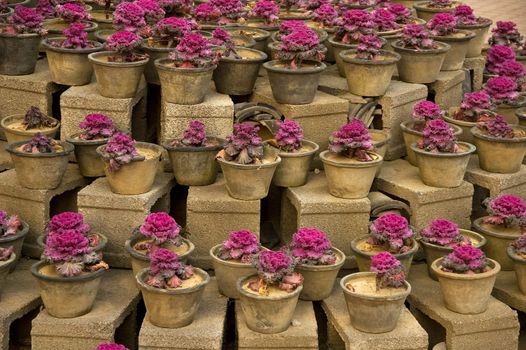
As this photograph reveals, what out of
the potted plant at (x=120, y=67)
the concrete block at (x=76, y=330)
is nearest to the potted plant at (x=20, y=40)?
the potted plant at (x=120, y=67)

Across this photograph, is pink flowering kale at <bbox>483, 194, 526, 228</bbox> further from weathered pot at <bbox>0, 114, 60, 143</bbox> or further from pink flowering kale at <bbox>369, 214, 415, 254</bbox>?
weathered pot at <bbox>0, 114, 60, 143</bbox>

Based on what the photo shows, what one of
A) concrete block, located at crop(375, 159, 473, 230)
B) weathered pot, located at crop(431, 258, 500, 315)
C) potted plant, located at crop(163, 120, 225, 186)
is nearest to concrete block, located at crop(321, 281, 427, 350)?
weathered pot, located at crop(431, 258, 500, 315)

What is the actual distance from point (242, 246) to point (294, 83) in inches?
64.6

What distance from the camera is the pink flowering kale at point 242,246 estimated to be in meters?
8.48

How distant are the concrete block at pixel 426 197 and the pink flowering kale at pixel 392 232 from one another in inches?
22.4

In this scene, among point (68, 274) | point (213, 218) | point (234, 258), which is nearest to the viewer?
point (68, 274)

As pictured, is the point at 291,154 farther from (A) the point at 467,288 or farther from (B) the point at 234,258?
(A) the point at 467,288

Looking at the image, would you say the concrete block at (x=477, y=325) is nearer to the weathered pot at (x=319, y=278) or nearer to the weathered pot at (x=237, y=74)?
the weathered pot at (x=319, y=278)

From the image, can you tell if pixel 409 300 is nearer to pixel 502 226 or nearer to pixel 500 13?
pixel 502 226

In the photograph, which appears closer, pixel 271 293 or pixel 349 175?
pixel 271 293

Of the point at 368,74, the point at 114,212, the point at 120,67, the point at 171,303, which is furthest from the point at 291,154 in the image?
the point at 171,303

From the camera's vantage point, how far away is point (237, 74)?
9828 mm

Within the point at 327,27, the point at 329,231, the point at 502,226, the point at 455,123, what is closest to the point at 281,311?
the point at 329,231

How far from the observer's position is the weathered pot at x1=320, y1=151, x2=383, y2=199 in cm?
904
